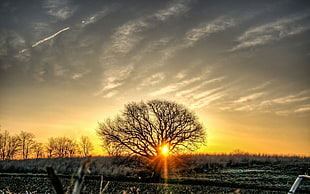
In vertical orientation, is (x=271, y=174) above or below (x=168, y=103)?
below

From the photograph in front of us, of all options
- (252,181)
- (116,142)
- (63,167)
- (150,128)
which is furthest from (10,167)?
(252,181)

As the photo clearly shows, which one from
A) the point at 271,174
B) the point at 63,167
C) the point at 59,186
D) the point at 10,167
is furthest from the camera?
the point at 10,167

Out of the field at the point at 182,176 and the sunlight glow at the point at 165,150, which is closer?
the field at the point at 182,176

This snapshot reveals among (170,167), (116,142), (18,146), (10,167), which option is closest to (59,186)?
(116,142)

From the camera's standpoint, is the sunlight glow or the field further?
the sunlight glow

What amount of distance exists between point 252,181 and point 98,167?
1655 cm

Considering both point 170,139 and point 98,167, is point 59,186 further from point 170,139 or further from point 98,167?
point 98,167

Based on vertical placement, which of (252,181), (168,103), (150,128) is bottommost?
(252,181)

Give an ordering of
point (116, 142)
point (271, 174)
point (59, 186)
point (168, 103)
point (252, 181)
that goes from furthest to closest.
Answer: point (168, 103) < point (116, 142) < point (271, 174) < point (252, 181) < point (59, 186)

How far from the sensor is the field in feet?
71.7

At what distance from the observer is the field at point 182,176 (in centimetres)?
2186

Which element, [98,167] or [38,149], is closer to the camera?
[98,167]

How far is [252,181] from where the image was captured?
2594cm

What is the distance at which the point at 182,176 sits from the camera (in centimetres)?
3266
